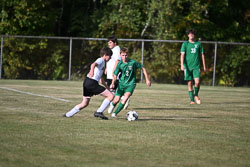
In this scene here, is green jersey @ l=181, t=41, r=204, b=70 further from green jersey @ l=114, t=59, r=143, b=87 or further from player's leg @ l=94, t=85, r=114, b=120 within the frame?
player's leg @ l=94, t=85, r=114, b=120

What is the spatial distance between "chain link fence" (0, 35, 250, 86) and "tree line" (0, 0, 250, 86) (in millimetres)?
53

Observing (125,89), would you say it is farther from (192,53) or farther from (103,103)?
(192,53)

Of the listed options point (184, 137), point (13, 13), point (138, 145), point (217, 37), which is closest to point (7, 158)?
point (138, 145)

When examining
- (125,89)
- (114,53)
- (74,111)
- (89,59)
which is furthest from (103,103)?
(89,59)

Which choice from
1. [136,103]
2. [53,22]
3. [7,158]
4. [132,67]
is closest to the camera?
[7,158]

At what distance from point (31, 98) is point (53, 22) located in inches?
674

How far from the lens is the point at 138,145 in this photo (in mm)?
7137

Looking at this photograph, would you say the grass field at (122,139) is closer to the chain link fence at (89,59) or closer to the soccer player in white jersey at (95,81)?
the soccer player in white jersey at (95,81)

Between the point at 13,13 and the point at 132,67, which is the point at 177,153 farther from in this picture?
the point at 13,13

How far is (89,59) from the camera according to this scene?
27.1 m

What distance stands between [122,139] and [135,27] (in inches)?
885

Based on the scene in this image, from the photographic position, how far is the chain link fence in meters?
26.4

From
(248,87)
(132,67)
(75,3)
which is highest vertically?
(75,3)

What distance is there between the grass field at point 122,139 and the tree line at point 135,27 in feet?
48.0
